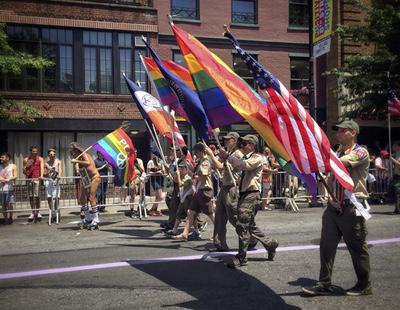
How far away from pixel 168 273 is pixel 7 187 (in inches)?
279

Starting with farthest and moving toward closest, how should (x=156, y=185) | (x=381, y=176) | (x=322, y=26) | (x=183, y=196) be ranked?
(x=322, y=26)
(x=381, y=176)
(x=156, y=185)
(x=183, y=196)

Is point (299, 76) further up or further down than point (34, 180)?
further up

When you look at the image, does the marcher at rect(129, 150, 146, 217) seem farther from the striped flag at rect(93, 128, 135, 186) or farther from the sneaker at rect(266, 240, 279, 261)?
the sneaker at rect(266, 240, 279, 261)

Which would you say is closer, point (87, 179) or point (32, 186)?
point (87, 179)

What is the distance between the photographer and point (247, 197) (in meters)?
6.58

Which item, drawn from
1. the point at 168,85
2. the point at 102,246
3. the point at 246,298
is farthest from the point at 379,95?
the point at 246,298

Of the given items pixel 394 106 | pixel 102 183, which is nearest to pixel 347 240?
pixel 102 183

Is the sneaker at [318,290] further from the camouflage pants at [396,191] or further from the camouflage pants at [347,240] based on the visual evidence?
the camouflage pants at [396,191]

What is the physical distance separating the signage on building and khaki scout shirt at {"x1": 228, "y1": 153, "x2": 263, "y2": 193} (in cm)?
808

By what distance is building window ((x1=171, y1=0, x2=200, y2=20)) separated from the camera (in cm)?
2017

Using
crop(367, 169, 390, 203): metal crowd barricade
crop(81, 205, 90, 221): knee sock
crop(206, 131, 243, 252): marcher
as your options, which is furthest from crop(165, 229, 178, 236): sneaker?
crop(367, 169, 390, 203): metal crowd barricade

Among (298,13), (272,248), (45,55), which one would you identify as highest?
(298,13)

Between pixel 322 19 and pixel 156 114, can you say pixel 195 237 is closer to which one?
pixel 156 114

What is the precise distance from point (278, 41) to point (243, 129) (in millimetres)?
4547
